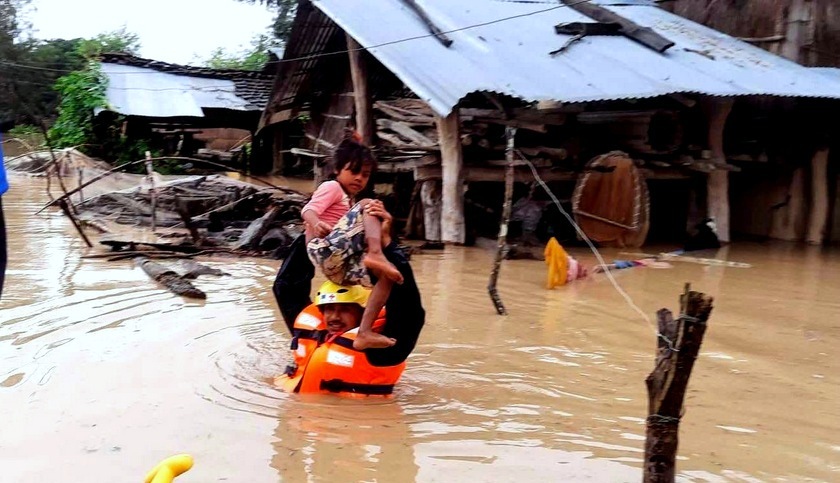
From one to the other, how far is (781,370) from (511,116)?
18.2 feet

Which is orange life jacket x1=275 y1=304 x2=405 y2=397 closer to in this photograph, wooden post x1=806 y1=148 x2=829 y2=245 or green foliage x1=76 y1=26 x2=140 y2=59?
wooden post x1=806 y1=148 x2=829 y2=245

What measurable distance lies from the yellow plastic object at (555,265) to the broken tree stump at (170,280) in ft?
10.3

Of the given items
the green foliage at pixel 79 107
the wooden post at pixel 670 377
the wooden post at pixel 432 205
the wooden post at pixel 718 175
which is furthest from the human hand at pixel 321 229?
the green foliage at pixel 79 107

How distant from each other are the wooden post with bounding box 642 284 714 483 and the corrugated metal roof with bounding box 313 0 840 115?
5399 mm

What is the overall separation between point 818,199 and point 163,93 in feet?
46.4

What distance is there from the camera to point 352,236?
3.97 meters

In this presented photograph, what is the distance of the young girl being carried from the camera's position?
3.90 m

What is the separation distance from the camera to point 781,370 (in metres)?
5.08

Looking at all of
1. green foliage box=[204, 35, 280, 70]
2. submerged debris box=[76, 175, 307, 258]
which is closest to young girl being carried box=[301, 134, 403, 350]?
submerged debris box=[76, 175, 307, 258]

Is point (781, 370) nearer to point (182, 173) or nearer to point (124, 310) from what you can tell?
point (124, 310)

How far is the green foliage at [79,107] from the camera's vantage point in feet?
62.1

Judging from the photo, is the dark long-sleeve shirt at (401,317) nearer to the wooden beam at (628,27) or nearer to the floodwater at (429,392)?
the floodwater at (429,392)

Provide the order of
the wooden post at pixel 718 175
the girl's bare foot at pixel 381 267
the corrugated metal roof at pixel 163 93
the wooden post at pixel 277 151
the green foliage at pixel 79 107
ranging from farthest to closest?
the wooden post at pixel 277 151
the green foliage at pixel 79 107
the corrugated metal roof at pixel 163 93
the wooden post at pixel 718 175
the girl's bare foot at pixel 381 267

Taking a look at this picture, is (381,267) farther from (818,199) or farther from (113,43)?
(113,43)
